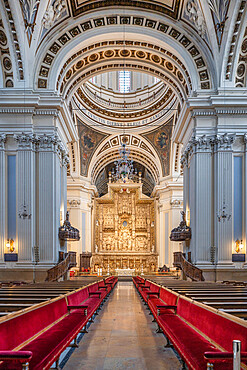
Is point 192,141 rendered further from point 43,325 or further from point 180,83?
point 43,325

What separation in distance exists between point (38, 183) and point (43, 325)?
436 inches

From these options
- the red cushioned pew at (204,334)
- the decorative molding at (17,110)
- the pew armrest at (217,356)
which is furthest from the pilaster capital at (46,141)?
the pew armrest at (217,356)

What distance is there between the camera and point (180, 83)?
17.6 meters

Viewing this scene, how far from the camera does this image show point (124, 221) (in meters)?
35.5

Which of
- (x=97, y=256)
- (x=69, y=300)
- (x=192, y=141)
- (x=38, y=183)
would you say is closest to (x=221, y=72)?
(x=192, y=141)

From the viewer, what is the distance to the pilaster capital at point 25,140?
1496 centimetres

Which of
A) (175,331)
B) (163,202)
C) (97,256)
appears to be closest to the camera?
(175,331)

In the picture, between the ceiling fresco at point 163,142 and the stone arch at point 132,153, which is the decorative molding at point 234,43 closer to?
the ceiling fresco at point 163,142

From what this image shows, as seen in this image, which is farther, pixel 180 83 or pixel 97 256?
pixel 97 256

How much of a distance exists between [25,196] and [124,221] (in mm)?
21246

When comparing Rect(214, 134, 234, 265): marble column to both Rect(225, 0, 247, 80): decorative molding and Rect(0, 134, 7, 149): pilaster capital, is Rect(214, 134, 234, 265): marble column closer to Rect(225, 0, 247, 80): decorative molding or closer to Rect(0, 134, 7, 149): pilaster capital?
Rect(225, 0, 247, 80): decorative molding

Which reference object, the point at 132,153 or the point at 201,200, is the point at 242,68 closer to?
the point at 201,200

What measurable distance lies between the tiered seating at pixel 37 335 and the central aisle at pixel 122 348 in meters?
0.30

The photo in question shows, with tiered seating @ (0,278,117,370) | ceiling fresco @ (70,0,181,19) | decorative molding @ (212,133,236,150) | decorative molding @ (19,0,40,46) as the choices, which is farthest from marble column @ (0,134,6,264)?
tiered seating @ (0,278,117,370)
